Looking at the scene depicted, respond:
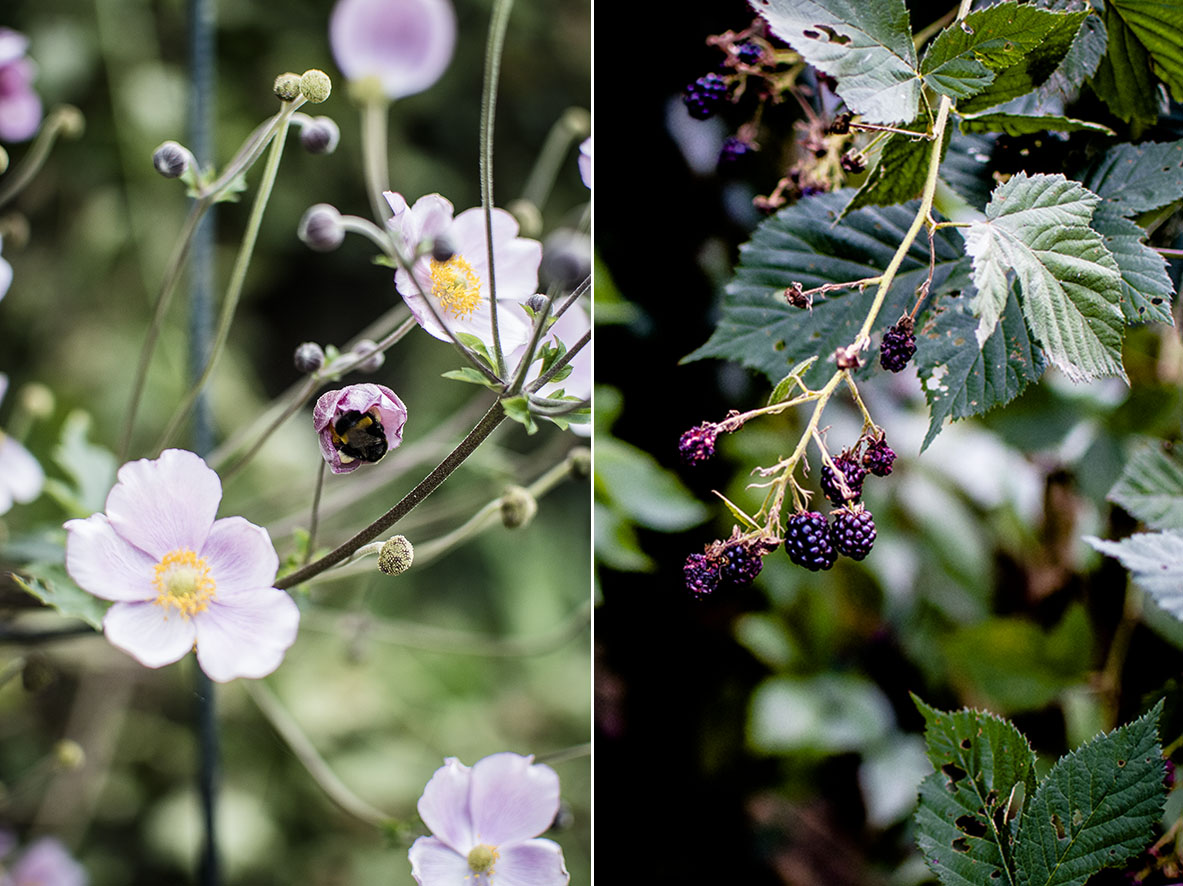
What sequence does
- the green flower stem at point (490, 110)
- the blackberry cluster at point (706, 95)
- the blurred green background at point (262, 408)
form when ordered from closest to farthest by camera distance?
the green flower stem at point (490, 110)
the blackberry cluster at point (706, 95)
the blurred green background at point (262, 408)

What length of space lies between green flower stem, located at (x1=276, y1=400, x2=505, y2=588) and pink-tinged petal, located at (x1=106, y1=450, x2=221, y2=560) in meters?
0.03

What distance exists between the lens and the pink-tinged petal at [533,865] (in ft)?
1.00

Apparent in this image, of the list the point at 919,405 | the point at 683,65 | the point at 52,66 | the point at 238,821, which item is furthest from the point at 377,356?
the point at 52,66

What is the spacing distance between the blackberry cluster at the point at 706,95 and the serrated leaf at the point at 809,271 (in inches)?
2.0

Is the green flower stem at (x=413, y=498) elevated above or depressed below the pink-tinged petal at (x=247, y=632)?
above

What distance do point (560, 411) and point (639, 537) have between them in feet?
0.72

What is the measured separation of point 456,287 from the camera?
0.32 m

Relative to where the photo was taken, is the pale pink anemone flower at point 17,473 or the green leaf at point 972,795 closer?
the green leaf at point 972,795

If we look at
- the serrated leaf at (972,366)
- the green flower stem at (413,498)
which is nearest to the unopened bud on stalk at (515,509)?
the green flower stem at (413,498)

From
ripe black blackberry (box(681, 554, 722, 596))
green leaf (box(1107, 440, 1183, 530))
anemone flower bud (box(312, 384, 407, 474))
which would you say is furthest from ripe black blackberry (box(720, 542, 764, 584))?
green leaf (box(1107, 440, 1183, 530))

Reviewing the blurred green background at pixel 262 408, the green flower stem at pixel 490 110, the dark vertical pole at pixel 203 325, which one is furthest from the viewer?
the blurred green background at pixel 262 408

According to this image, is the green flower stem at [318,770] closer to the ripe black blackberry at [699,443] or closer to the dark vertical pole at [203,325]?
the dark vertical pole at [203,325]

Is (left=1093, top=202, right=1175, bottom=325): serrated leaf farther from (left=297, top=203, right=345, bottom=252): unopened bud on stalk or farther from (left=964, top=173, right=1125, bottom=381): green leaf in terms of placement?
(left=297, top=203, right=345, bottom=252): unopened bud on stalk

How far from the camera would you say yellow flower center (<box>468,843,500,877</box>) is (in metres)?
0.30
